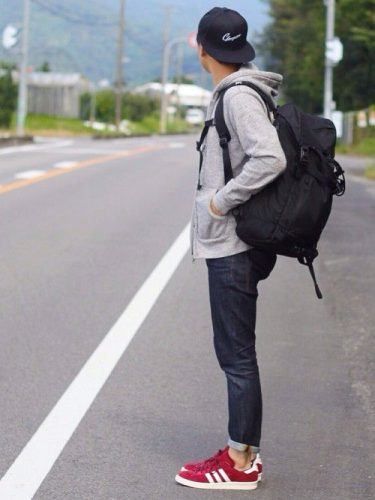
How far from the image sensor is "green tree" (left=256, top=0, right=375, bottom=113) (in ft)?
160

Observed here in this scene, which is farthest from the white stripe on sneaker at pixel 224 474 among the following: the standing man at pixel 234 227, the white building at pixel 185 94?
the white building at pixel 185 94

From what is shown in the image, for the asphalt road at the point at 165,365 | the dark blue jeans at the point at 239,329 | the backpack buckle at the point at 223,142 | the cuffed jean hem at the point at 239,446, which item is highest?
the backpack buckle at the point at 223,142

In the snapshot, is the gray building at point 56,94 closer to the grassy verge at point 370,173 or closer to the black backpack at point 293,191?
the grassy verge at point 370,173

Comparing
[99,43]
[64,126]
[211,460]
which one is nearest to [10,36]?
[64,126]

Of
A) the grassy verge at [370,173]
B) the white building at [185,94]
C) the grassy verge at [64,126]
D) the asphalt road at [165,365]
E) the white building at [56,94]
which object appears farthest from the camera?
the white building at [185,94]

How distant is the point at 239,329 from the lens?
5.34m

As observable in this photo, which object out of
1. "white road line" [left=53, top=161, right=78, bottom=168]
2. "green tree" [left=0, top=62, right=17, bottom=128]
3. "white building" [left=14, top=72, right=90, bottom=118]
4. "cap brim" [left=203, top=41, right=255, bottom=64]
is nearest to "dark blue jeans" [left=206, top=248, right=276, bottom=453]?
"cap brim" [left=203, top=41, right=255, bottom=64]

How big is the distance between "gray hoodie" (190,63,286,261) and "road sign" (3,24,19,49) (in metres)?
55.4

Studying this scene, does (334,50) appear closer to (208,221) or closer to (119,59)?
(208,221)

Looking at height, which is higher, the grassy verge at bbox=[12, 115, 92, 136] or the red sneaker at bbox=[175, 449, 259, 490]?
the red sneaker at bbox=[175, 449, 259, 490]

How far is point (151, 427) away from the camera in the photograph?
633cm

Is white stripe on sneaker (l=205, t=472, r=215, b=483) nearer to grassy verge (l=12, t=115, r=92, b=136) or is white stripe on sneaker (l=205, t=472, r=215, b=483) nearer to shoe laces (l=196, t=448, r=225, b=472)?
shoe laces (l=196, t=448, r=225, b=472)

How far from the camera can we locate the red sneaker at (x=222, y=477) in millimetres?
5414

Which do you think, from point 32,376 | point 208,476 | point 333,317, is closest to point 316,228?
point 208,476
